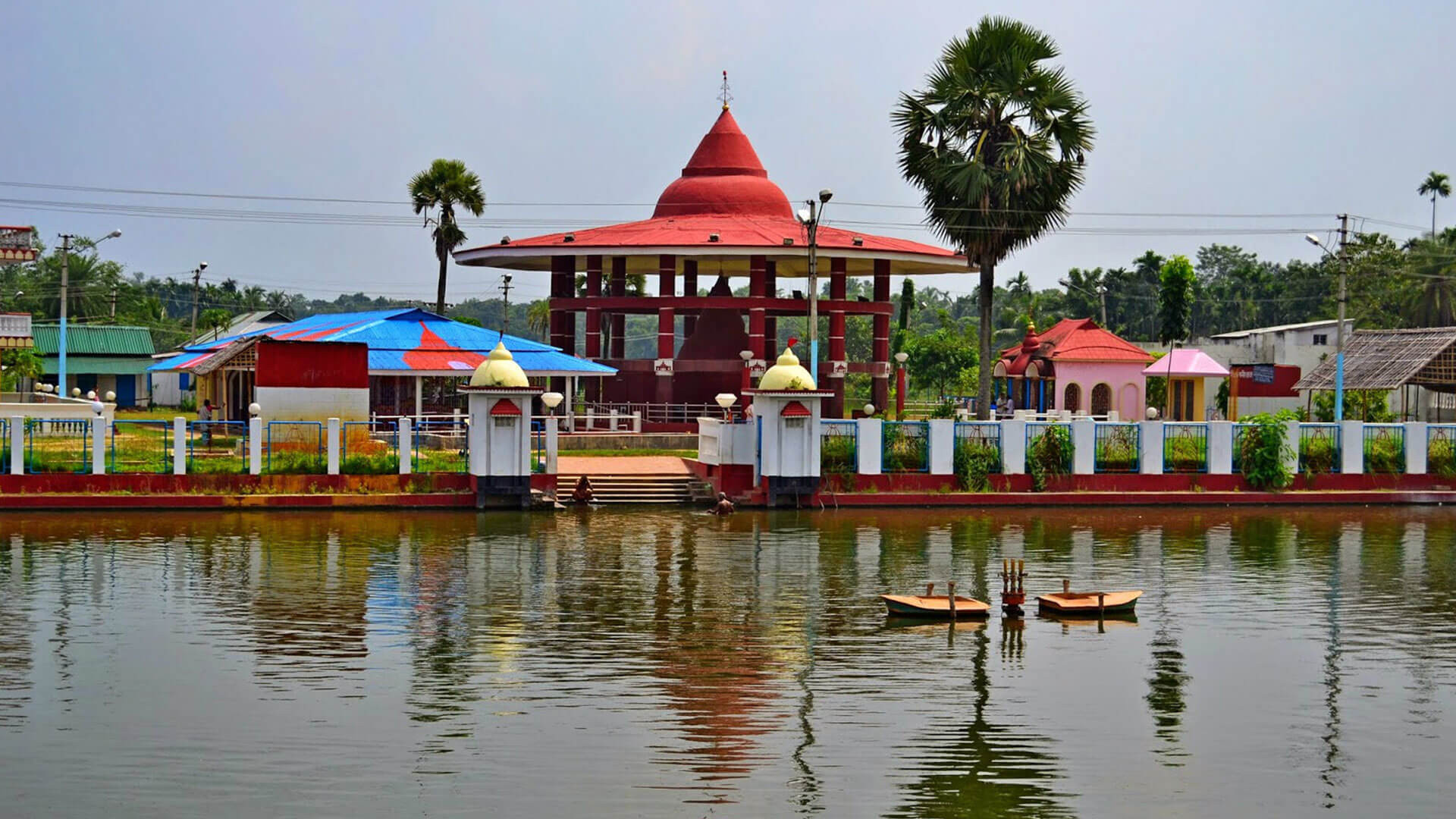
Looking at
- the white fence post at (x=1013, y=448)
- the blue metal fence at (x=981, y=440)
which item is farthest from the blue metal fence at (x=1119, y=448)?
the blue metal fence at (x=981, y=440)

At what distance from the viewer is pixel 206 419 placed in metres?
49.9

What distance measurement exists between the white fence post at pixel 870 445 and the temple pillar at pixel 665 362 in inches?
666

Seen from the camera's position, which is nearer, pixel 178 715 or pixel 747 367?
pixel 178 715

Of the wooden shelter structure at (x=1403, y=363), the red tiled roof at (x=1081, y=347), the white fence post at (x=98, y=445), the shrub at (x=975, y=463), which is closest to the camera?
the white fence post at (x=98, y=445)

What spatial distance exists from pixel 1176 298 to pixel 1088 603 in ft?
131

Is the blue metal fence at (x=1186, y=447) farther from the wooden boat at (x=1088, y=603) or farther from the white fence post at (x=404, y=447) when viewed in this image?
the white fence post at (x=404, y=447)

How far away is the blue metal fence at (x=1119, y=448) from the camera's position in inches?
1588

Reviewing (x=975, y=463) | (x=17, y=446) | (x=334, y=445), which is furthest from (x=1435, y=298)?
(x=17, y=446)

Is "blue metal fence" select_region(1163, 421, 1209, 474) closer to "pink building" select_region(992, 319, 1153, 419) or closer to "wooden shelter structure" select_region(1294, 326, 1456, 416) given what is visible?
"wooden shelter structure" select_region(1294, 326, 1456, 416)

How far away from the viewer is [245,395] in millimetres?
52719

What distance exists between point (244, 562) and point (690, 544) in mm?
8241

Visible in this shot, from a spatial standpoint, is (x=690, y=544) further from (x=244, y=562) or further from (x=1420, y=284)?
(x=1420, y=284)

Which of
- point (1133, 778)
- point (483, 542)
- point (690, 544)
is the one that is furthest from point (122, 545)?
point (1133, 778)

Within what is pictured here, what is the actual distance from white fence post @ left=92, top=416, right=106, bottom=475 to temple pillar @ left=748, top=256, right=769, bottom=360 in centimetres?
2434
